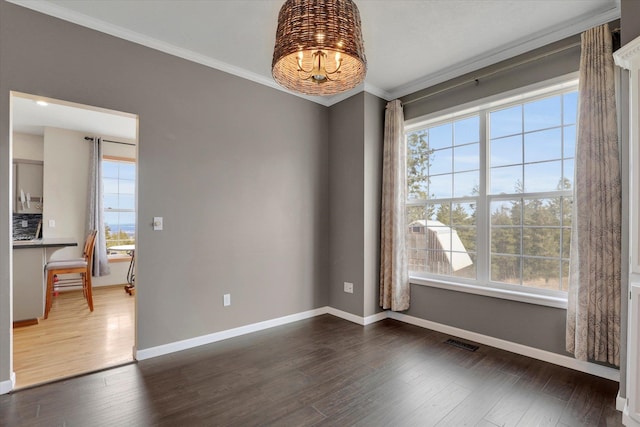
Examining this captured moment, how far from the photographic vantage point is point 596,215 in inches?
92.0

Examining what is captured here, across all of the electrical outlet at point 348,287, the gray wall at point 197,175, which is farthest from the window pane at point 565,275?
the gray wall at point 197,175

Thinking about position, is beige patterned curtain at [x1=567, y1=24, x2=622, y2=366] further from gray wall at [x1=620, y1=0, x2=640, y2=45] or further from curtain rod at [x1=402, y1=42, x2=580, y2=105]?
gray wall at [x1=620, y1=0, x2=640, y2=45]

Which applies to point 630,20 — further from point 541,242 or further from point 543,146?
point 541,242

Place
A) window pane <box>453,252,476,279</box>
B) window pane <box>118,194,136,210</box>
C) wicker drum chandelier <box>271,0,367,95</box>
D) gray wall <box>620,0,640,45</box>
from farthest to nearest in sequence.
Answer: window pane <box>118,194,136,210</box>, window pane <box>453,252,476,279</box>, gray wall <box>620,0,640,45</box>, wicker drum chandelier <box>271,0,367,95</box>

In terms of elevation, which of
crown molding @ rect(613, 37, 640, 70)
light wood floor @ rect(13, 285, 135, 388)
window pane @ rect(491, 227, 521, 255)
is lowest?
light wood floor @ rect(13, 285, 135, 388)

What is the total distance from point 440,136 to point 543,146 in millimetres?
1081

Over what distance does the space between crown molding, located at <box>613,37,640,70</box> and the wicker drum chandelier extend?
62.8 inches

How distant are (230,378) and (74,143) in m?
5.36

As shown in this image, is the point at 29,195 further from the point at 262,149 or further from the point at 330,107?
the point at 330,107

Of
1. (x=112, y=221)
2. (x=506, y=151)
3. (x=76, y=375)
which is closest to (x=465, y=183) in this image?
(x=506, y=151)

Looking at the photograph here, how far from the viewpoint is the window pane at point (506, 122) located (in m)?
3.02

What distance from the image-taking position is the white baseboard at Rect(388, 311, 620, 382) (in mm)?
2396

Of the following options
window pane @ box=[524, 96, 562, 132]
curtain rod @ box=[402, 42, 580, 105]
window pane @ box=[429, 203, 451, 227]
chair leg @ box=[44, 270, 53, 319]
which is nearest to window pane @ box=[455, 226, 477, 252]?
window pane @ box=[429, 203, 451, 227]

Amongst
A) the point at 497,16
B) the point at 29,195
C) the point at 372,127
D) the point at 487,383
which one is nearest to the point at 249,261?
the point at 372,127
